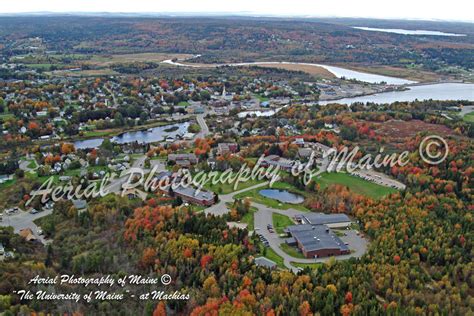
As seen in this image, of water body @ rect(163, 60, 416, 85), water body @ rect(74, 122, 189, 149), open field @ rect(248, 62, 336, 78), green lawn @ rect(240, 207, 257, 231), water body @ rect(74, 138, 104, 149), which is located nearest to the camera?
green lawn @ rect(240, 207, 257, 231)

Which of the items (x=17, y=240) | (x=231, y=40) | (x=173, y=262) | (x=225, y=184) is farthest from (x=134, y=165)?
(x=231, y=40)

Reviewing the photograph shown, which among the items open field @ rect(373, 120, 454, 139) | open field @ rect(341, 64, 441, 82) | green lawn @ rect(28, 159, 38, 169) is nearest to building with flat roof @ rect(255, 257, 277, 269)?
green lawn @ rect(28, 159, 38, 169)

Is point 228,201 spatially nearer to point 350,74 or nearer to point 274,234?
point 274,234

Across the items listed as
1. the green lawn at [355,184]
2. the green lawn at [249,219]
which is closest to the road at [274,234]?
the green lawn at [249,219]

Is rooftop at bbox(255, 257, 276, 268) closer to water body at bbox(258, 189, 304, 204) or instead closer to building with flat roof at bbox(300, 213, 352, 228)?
building with flat roof at bbox(300, 213, 352, 228)

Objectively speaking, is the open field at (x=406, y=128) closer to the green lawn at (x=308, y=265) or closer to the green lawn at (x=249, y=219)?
the green lawn at (x=249, y=219)
